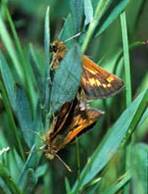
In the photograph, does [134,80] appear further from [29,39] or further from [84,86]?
[84,86]

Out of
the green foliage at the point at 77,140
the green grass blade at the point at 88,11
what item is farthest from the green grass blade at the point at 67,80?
the green grass blade at the point at 88,11

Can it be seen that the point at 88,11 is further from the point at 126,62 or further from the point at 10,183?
the point at 10,183

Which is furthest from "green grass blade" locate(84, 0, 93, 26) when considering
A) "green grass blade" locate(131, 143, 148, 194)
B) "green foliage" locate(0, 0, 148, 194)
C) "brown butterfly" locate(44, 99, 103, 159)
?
"green grass blade" locate(131, 143, 148, 194)

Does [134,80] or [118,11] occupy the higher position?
[118,11]

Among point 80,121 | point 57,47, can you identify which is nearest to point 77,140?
point 80,121

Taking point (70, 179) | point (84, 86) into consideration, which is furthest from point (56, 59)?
point (70, 179)

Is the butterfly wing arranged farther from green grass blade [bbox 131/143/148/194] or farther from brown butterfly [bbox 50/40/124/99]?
green grass blade [bbox 131/143/148/194]
